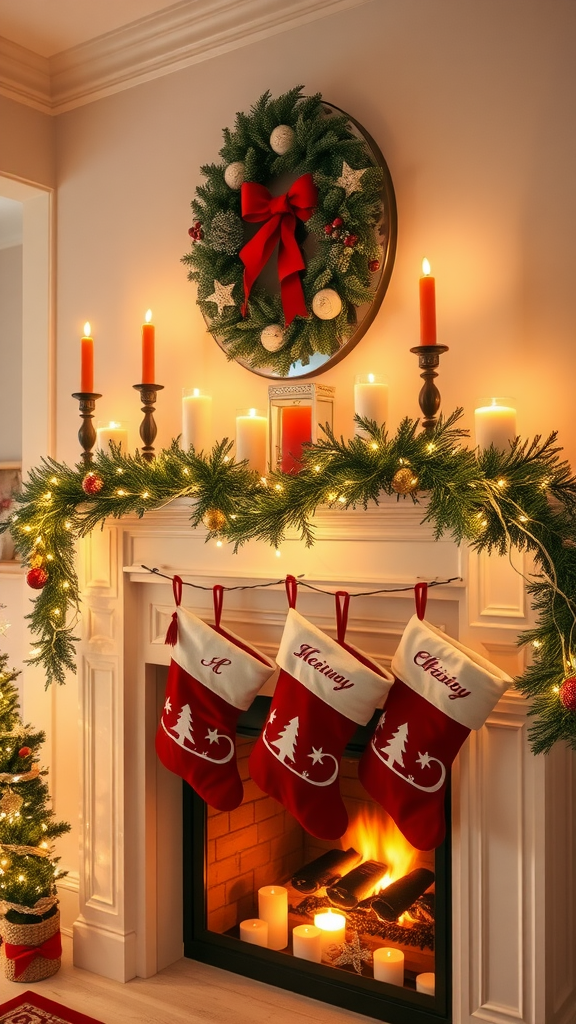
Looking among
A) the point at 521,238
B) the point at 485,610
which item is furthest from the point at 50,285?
the point at 485,610

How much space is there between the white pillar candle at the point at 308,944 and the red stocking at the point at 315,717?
0.49 metres

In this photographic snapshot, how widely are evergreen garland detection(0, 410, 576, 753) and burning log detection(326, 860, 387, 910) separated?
29.8 inches

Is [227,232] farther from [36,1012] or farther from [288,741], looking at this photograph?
[36,1012]

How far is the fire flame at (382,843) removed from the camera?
226cm

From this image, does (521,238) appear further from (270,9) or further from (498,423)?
(270,9)

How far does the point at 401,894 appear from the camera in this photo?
2.19 meters

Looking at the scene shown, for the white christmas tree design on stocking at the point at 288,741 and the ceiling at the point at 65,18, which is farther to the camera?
the ceiling at the point at 65,18

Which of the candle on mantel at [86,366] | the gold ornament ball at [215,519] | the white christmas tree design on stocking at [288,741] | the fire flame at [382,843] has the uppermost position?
the candle on mantel at [86,366]

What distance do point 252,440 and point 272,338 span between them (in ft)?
0.94

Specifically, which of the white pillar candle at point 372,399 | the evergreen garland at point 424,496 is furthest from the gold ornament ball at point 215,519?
the white pillar candle at point 372,399

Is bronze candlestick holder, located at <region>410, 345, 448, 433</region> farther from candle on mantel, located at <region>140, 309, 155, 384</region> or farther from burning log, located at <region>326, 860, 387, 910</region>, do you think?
burning log, located at <region>326, 860, 387, 910</region>

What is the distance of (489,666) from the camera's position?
5.85 ft

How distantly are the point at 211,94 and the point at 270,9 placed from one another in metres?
0.28

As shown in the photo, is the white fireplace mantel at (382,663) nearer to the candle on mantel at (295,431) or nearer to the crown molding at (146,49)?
the candle on mantel at (295,431)
